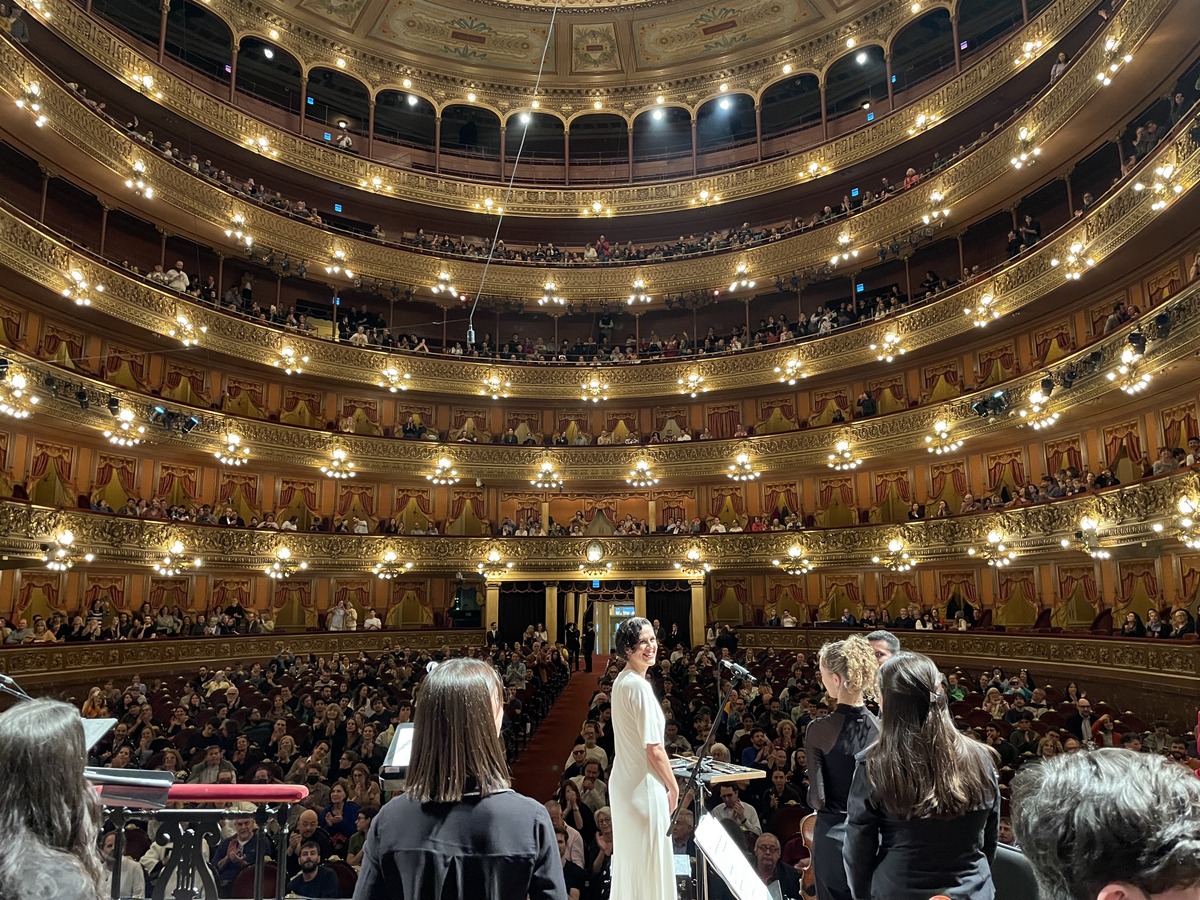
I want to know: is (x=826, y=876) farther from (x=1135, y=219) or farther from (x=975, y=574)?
A: (x=975, y=574)

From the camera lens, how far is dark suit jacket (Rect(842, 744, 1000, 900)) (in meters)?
2.46

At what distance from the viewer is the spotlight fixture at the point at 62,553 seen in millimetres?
16094

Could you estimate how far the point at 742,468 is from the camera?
25141 mm

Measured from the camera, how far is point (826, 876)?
328 centimetres

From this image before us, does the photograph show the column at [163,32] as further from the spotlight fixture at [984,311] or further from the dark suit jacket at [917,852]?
the dark suit jacket at [917,852]

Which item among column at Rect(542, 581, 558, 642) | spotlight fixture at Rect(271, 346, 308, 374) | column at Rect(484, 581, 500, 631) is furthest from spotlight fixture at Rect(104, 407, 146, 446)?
column at Rect(542, 581, 558, 642)

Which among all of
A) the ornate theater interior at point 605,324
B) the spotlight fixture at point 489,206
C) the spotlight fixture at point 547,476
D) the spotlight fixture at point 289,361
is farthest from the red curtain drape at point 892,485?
the spotlight fixture at point 289,361

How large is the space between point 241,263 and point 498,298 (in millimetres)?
8534

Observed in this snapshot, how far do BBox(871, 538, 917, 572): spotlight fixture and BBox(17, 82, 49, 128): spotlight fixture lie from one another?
74.1 ft

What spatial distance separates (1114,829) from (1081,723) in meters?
12.0

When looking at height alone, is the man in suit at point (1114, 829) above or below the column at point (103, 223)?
below

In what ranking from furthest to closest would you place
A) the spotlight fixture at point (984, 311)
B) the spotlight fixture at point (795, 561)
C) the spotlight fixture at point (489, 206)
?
the spotlight fixture at point (489, 206) → the spotlight fixture at point (795, 561) → the spotlight fixture at point (984, 311)

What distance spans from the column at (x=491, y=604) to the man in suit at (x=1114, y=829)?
24914 mm

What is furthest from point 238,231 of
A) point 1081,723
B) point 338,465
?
point 1081,723
